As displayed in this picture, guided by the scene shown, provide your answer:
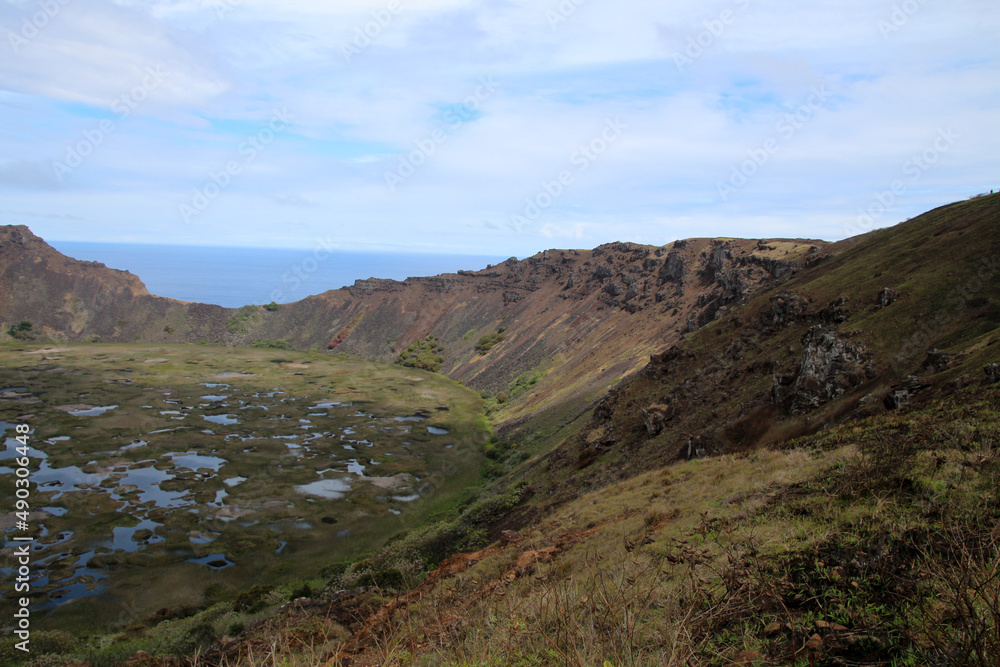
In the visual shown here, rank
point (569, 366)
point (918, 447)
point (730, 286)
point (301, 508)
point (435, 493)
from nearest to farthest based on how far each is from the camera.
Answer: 1. point (918, 447)
2. point (301, 508)
3. point (435, 493)
4. point (730, 286)
5. point (569, 366)

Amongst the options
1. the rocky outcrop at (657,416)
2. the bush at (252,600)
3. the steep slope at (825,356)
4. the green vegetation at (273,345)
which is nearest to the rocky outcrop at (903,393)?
the steep slope at (825,356)

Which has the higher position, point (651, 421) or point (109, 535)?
point (651, 421)

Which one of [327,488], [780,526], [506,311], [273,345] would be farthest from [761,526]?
[273,345]

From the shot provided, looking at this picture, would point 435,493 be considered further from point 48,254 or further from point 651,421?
point 48,254

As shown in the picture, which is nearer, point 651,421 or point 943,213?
point 651,421

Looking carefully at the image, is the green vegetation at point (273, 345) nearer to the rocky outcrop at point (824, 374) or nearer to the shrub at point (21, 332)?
the shrub at point (21, 332)

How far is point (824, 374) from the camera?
24953 mm

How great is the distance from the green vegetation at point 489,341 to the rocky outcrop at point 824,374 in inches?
3439

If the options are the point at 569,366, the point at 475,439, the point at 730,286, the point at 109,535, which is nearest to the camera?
the point at 109,535

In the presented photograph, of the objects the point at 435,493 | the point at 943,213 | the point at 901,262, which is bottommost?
the point at 435,493

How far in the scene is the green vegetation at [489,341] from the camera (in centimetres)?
11305

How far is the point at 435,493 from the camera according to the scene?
4938 cm

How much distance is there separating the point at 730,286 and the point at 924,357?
3625 cm

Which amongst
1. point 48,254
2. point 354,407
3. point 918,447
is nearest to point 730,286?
point 918,447
